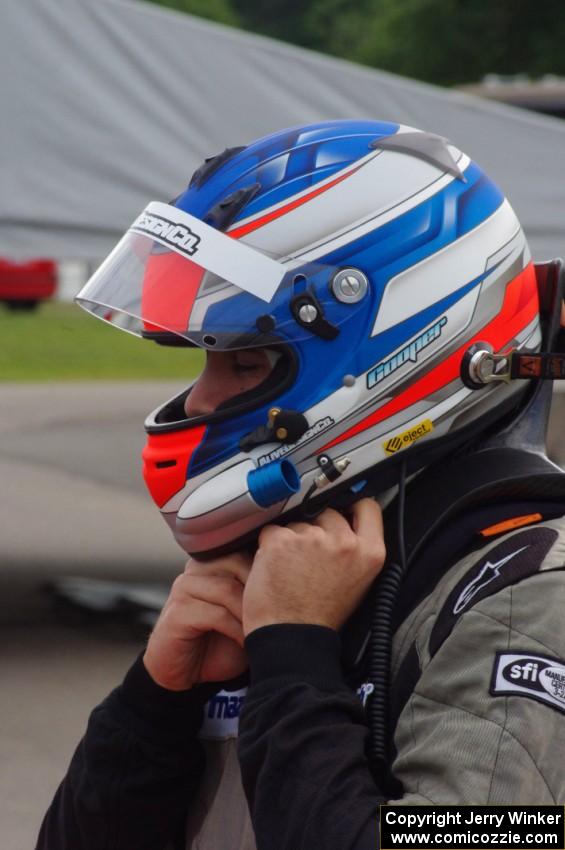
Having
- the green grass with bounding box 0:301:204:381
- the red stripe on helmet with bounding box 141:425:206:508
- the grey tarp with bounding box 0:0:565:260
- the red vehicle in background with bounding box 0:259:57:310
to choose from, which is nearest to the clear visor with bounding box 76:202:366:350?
the red stripe on helmet with bounding box 141:425:206:508

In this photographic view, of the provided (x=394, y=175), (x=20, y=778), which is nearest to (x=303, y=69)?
(x=20, y=778)

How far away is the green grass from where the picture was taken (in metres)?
15.4

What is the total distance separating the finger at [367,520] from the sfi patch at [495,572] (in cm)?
19

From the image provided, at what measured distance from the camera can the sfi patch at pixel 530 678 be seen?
5.02 ft

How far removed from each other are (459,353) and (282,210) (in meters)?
0.33

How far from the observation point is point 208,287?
6.58 ft

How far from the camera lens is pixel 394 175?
1964 mm

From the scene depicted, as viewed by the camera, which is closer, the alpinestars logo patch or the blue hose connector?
the alpinestars logo patch

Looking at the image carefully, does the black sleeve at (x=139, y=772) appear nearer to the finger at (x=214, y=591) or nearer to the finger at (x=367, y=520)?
the finger at (x=214, y=591)

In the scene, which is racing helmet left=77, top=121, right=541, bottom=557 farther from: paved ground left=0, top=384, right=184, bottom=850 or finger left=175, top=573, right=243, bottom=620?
paved ground left=0, top=384, right=184, bottom=850

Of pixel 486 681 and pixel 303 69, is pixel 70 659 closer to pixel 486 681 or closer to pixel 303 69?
pixel 303 69

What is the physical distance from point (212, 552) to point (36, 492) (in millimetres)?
7102

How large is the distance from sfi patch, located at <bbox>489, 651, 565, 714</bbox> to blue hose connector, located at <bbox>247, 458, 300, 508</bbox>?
0.47 metres


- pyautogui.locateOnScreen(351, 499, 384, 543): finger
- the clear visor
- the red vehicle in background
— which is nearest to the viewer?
pyautogui.locateOnScreen(351, 499, 384, 543): finger
